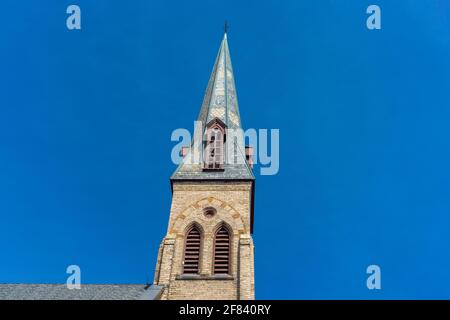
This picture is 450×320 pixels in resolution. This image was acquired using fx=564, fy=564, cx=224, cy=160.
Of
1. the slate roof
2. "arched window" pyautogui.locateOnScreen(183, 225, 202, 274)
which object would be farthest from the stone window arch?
the slate roof

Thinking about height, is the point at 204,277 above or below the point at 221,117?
below

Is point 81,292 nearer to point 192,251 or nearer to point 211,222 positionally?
point 192,251

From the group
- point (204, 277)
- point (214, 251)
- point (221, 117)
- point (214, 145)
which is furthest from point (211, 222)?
point (221, 117)

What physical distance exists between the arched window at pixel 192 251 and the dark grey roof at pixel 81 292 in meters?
2.22

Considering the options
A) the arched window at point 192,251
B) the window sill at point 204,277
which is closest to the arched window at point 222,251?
the window sill at point 204,277

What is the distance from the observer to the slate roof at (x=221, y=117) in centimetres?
2919

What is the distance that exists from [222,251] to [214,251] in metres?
0.36

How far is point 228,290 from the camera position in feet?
78.2

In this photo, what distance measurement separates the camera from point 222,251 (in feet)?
84.2

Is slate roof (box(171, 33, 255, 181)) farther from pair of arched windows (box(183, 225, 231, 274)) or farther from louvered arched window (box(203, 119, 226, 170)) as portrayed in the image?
pair of arched windows (box(183, 225, 231, 274))

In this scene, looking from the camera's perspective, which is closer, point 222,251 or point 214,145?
point 222,251

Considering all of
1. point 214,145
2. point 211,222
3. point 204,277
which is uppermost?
point 214,145

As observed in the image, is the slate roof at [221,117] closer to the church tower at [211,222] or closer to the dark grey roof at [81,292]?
the church tower at [211,222]

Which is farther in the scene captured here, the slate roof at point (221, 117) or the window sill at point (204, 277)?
the slate roof at point (221, 117)
